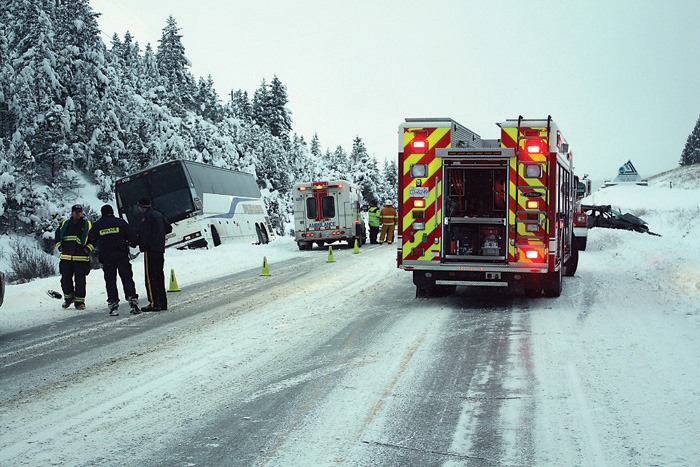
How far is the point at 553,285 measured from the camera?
467 inches

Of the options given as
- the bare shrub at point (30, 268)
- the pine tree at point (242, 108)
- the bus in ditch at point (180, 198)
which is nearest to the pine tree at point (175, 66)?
the pine tree at point (242, 108)

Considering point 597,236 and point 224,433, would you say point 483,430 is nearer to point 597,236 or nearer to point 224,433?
point 224,433

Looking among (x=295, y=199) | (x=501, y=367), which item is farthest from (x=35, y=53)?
(x=501, y=367)

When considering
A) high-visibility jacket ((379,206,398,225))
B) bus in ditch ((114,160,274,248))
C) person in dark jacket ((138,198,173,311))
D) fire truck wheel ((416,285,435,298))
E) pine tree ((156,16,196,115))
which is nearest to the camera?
person in dark jacket ((138,198,173,311))

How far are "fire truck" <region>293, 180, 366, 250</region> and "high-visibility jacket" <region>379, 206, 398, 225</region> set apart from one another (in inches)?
96.0

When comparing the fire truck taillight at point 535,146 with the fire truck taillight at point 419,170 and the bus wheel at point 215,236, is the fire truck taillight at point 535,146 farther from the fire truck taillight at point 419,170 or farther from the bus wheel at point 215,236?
the bus wheel at point 215,236

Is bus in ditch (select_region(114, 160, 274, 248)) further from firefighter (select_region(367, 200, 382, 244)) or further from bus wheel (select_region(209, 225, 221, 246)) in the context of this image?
→ firefighter (select_region(367, 200, 382, 244))

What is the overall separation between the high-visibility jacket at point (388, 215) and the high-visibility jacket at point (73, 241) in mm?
21046

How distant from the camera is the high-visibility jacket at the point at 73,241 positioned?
11969mm

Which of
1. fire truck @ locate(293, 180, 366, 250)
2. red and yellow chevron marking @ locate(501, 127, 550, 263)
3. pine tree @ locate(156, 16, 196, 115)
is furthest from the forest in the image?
red and yellow chevron marking @ locate(501, 127, 550, 263)

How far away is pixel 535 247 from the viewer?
1105cm

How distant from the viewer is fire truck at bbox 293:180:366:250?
29828 millimetres

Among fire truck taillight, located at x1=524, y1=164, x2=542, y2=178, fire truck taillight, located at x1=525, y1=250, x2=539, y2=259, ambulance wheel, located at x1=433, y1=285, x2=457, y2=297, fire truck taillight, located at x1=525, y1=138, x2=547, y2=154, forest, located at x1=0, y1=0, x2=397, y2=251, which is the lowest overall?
ambulance wheel, located at x1=433, y1=285, x2=457, y2=297

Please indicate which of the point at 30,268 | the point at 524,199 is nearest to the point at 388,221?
the point at 30,268
